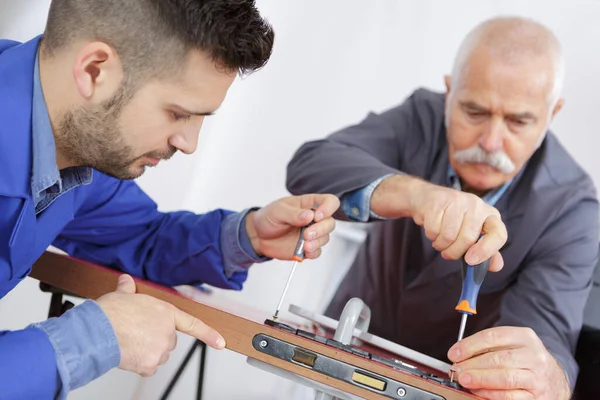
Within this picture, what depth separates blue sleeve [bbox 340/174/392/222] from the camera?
5.22ft

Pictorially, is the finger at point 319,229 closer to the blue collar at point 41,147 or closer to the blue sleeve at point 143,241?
the blue sleeve at point 143,241

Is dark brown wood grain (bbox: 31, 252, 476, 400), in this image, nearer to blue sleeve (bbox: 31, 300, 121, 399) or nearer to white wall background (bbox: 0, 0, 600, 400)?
blue sleeve (bbox: 31, 300, 121, 399)

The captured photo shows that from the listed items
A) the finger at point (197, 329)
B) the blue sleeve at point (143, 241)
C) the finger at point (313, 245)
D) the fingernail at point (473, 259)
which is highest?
the fingernail at point (473, 259)

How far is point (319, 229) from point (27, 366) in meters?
0.62

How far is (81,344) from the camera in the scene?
3.20 ft

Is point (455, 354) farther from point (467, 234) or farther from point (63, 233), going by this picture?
point (63, 233)

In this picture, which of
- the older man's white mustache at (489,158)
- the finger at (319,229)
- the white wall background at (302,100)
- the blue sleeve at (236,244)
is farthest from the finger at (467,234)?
the white wall background at (302,100)

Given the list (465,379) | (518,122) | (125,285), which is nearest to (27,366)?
(125,285)

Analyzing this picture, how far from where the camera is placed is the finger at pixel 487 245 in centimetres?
116

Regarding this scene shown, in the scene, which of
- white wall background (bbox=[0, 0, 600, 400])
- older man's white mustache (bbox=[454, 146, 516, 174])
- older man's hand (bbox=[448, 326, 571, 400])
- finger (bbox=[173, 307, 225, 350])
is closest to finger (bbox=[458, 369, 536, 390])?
older man's hand (bbox=[448, 326, 571, 400])

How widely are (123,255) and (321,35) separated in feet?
5.07

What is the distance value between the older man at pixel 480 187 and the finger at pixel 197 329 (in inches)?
20.8

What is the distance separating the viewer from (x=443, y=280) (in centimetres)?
201

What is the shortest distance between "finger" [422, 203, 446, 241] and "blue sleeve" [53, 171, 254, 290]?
1.63 feet
